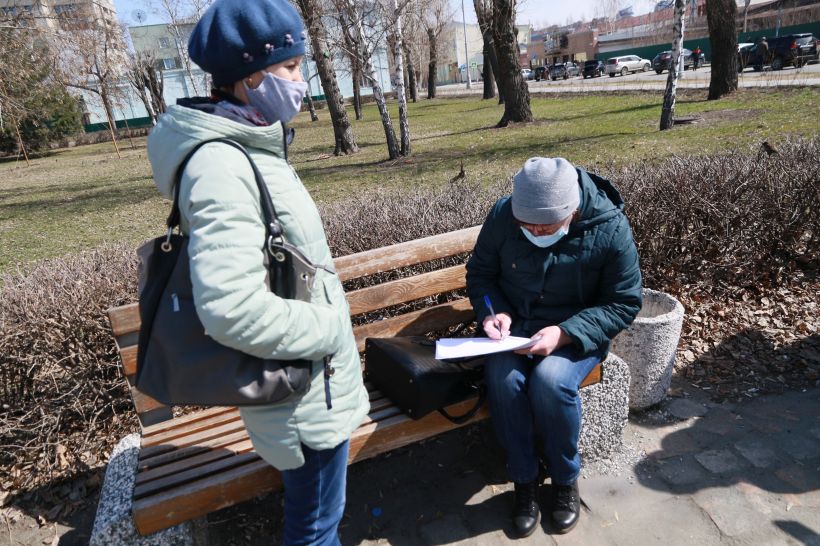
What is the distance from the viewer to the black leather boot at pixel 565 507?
2.49 m

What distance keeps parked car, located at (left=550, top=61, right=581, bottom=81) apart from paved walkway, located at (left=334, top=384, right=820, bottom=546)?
45109 millimetres

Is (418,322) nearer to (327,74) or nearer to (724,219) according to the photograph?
(724,219)

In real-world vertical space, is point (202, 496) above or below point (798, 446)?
above

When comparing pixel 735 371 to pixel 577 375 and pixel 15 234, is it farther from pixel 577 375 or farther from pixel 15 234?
pixel 15 234

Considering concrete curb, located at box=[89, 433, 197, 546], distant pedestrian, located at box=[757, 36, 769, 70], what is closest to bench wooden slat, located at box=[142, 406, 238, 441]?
concrete curb, located at box=[89, 433, 197, 546]

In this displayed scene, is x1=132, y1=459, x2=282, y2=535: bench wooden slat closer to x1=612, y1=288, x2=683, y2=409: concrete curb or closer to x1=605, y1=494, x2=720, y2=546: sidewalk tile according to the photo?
x1=605, y1=494, x2=720, y2=546: sidewalk tile

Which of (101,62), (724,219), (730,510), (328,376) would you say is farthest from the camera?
(101,62)

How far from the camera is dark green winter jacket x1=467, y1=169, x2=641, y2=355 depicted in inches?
98.8

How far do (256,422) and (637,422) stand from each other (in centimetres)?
237

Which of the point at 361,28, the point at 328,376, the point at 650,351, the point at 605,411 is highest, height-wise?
the point at 361,28

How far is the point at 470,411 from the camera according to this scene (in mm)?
2555

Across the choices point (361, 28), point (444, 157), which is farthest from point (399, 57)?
point (444, 157)

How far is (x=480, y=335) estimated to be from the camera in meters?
2.83

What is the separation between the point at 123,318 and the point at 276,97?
1.43m
